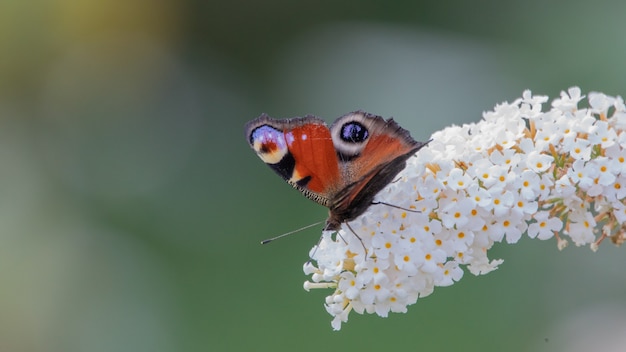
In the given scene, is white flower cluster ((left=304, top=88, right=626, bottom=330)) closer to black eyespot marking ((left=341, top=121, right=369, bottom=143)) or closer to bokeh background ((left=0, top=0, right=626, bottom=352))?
black eyespot marking ((left=341, top=121, right=369, bottom=143))

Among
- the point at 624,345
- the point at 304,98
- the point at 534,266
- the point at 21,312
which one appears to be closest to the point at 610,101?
the point at 534,266

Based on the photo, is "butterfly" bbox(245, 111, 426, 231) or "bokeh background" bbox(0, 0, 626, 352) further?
"bokeh background" bbox(0, 0, 626, 352)

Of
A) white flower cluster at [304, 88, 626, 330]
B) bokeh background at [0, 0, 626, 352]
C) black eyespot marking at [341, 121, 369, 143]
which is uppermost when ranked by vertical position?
bokeh background at [0, 0, 626, 352]

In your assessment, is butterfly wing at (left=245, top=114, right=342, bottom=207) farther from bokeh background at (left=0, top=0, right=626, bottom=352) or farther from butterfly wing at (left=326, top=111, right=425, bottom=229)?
bokeh background at (left=0, top=0, right=626, bottom=352)

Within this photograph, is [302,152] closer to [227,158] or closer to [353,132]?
[353,132]

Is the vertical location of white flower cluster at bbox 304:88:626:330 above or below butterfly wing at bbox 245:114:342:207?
below

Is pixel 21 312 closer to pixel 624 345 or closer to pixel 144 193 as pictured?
pixel 144 193

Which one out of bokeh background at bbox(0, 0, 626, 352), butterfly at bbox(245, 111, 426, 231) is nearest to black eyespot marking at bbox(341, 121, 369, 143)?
butterfly at bbox(245, 111, 426, 231)
